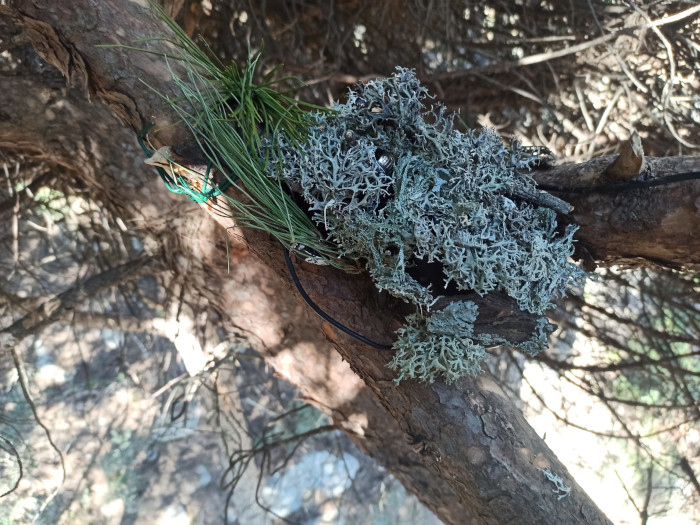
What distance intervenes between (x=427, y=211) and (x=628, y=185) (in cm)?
34

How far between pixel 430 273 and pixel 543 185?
265mm

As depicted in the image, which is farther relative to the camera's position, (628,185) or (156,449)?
(156,449)

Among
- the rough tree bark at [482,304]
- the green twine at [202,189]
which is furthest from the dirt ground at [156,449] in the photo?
the green twine at [202,189]

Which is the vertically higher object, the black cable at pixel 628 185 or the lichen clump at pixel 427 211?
the black cable at pixel 628 185

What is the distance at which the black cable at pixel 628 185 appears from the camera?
753mm

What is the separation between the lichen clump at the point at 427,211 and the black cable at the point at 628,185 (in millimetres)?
79

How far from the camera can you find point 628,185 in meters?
0.78

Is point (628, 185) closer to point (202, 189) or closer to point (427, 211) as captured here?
point (427, 211)

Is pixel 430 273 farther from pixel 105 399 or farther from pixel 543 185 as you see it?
pixel 105 399

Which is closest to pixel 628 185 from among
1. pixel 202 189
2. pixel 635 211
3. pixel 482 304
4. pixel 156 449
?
pixel 635 211

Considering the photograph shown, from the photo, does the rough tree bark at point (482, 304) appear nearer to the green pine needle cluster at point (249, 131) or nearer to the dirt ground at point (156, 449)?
the green pine needle cluster at point (249, 131)

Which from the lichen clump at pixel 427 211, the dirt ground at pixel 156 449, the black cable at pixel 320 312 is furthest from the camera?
the dirt ground at pixel 156 449

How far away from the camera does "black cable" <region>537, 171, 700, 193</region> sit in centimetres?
75

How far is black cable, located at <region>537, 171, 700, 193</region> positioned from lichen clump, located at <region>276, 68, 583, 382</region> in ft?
0.26
